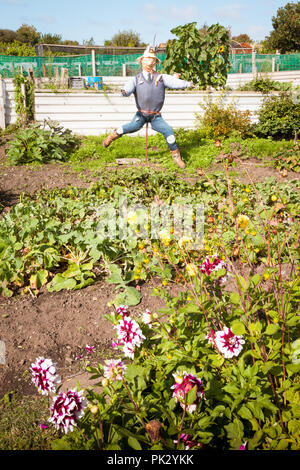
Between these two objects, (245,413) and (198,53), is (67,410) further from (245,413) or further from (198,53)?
(198,53)

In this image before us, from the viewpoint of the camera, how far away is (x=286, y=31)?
29.8 metres

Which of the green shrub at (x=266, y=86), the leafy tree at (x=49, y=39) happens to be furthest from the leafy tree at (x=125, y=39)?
the green shrub at (x=266, y=86)

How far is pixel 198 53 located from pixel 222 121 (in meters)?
1.67

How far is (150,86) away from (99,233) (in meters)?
3.46

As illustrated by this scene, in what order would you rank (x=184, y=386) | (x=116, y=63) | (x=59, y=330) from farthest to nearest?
(x=116, y=63) → (x=59, y=330) → (x=184, y=386)

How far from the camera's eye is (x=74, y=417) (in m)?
1.19

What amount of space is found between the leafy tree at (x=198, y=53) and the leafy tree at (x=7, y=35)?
45.4 m

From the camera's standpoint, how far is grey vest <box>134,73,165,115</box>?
5.75m

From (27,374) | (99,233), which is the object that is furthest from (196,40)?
(27,374)

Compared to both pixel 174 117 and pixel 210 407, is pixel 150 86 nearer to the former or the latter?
pixel 174 117

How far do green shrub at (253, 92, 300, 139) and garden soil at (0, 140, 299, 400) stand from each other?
6827 millimetres

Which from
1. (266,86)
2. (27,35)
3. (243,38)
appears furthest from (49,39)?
(266,86)

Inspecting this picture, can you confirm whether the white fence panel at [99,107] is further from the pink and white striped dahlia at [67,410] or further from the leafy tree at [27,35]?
the leafy tree at [27,35]

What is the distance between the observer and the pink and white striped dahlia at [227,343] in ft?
4.70
